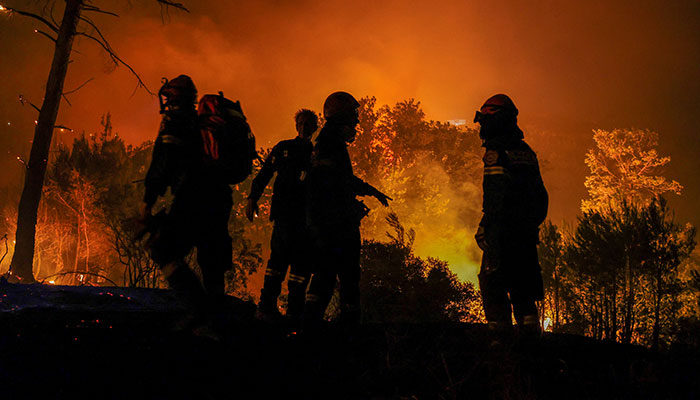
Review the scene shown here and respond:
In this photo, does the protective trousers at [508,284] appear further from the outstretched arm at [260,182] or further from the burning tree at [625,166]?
the burning tree at [625,166]

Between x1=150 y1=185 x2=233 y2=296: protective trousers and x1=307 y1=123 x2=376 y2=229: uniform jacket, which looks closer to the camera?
x1=150 y1=185 x2=233 y2=296: protective trousers

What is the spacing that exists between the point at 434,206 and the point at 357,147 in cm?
859

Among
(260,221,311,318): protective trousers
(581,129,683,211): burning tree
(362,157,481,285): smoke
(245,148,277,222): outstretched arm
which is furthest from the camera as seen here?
(581,129,683,211): burning tree

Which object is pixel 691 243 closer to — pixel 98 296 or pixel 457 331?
pixel 457 331

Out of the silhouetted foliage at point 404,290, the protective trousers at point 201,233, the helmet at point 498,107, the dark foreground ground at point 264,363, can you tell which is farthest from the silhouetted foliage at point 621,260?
the protective trousers at point 201,233

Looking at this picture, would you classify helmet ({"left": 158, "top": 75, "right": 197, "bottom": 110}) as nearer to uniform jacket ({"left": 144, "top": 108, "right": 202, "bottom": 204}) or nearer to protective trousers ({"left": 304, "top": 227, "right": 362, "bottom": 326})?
uniform jacket ({"left": 144, "top": 108, "right": 202, "bottom": 204})

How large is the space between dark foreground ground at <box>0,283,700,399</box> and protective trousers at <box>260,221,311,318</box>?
0.77 metres

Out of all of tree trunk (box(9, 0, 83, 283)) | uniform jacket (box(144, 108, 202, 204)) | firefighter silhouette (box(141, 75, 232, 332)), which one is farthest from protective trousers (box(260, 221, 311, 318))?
tree trunk (box(9, 0, 83, 283))

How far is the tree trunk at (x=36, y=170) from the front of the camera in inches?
389

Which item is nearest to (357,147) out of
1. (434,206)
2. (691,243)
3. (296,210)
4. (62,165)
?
(434,206)

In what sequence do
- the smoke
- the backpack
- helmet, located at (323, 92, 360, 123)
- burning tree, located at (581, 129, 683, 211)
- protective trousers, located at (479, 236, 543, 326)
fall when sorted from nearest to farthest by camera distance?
the backpack
protective trousers, located at (479, 236, 543, 326)
helmet, located at (323, 92, 360, 123)
the smoke
burning tree, located at (581, 129, 683, 211)

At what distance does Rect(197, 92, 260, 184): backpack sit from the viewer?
135 inches

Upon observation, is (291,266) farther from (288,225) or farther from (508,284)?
(508,284)

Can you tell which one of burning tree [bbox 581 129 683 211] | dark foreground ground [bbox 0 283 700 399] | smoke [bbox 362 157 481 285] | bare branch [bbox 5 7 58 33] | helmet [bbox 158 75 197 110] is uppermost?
burning tree [bbox 581 129 683 211]
